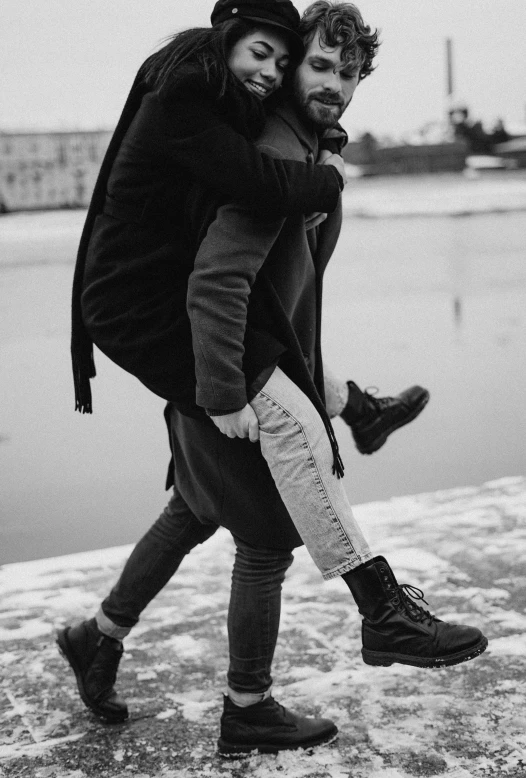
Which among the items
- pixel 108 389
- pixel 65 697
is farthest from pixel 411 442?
pixel 65 697

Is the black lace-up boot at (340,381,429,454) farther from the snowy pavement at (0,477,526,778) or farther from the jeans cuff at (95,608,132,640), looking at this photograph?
the jeans cuff at (95,608,132,640)

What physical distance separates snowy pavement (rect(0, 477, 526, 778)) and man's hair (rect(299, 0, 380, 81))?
4.41 feet

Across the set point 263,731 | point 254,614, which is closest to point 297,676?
point 263,731

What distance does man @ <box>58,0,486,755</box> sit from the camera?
178 cm

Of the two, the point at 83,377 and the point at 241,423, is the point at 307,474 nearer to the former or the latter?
the point at 241,423

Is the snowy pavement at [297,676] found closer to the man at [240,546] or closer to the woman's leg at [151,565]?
the man at [240,546]

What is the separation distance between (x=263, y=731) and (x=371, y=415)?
778mm

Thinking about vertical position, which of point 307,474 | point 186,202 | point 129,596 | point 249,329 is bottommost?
point 129,596

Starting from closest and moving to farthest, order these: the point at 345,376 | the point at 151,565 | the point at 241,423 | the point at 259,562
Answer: the point at 241,423
the point at 259,562
the point at 151,565
the point at 345,376

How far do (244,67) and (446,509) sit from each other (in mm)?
2101

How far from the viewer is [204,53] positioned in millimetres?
1699

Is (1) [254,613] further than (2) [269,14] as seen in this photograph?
Yes

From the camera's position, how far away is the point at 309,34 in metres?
1.77

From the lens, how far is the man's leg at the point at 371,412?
2.34 m
